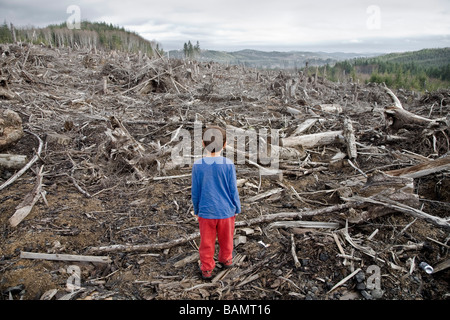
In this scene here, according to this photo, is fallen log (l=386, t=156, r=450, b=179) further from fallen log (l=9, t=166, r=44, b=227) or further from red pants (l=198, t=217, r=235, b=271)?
fallen log (l=9, t=166, r=44, b=227)

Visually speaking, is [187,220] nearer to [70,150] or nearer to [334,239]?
[334,239]

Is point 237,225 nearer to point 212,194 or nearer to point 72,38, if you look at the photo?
point 212,194

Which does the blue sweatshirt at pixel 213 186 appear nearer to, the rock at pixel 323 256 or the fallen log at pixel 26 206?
the rock at pixel 323 256

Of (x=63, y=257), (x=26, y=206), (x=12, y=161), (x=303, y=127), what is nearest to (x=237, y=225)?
(x=63, y=257)

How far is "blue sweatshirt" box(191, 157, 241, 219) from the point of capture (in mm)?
2838

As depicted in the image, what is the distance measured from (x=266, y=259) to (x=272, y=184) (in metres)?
2.01

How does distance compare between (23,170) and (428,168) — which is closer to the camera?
(428,168)

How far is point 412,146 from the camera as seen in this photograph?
608 cm

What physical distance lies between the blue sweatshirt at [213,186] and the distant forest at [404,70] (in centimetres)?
6171

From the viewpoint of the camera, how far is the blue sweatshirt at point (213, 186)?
2838mm

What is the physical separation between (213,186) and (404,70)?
122 m

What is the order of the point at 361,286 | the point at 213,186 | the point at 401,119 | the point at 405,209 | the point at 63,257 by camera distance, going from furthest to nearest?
the point at 401,119 → the point at 405,209 → the point at 63,257 → the point at 213,186 → the point at 361,286

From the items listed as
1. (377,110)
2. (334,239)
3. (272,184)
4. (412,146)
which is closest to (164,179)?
(272,184)

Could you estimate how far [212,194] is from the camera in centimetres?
284
